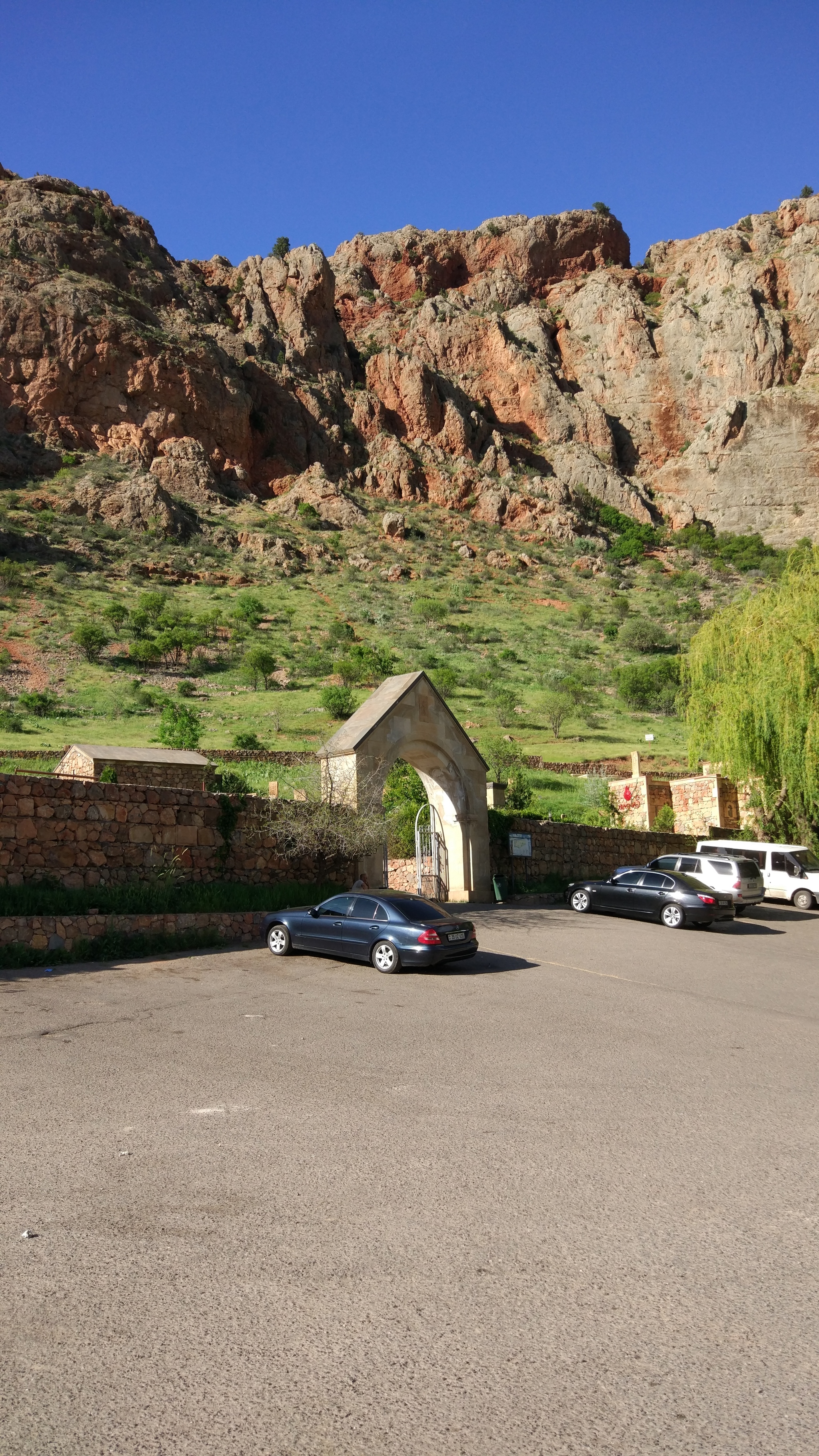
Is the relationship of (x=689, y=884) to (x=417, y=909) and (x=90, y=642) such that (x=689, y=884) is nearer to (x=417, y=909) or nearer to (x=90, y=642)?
(x=417, y=909)

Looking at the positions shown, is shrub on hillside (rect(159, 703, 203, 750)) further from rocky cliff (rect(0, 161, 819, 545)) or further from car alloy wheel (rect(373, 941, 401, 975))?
rocky cliff (rect(0, 161, 819, 545))

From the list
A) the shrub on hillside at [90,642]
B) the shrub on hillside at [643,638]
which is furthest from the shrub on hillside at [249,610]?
the shrub on hillside at [643,638]

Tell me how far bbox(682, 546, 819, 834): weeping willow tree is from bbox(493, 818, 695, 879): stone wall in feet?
9.86

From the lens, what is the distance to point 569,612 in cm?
7912

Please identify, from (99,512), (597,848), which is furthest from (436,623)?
(597,848)

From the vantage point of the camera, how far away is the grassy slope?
146 ft

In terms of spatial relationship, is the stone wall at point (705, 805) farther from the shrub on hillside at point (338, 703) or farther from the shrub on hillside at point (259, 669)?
the shrub on hillside at point (259, 669)

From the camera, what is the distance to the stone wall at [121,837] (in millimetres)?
14602

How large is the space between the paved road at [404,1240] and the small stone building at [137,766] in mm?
16621

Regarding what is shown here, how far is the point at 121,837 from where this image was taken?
51.8ft

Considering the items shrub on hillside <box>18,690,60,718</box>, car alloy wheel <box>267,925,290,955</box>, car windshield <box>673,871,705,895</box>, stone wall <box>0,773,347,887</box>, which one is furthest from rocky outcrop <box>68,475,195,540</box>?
car alloy wheel <box>267,925,290,955</box>

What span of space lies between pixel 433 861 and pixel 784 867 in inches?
414

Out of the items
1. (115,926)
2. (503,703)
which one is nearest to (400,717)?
(115,926)

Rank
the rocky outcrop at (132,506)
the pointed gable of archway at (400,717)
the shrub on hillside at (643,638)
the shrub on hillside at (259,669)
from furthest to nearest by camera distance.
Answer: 1. the rocky outcrop at (132,506)
2. the shrub on hillside at (643,638)
3. the shrub on hillside at (259,669)
4. the pointed gable of archway at (400,717)
